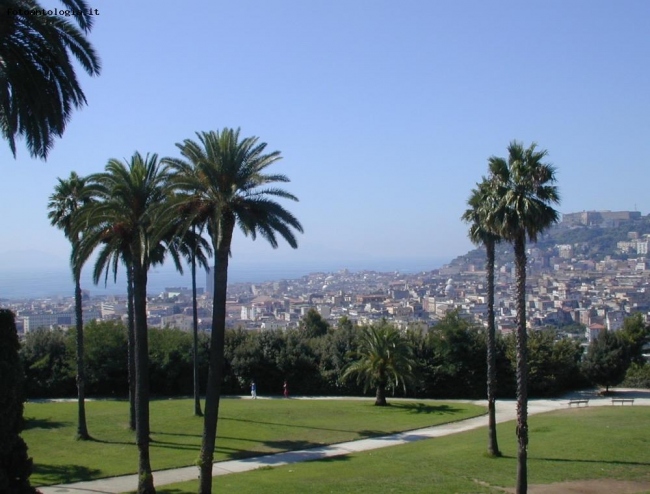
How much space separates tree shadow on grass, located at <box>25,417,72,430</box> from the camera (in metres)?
Result: 30.1

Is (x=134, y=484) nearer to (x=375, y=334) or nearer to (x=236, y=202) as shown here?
(x=236, y=202)

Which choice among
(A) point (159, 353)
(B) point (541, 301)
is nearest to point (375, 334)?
(A) point (159, 353)

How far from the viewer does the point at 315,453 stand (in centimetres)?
2659

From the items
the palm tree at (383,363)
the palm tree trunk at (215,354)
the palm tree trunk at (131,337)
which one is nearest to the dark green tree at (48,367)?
the palm tree trunk at (131,337)

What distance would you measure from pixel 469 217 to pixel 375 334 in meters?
16.4

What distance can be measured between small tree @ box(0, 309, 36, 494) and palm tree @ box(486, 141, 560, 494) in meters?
13.4

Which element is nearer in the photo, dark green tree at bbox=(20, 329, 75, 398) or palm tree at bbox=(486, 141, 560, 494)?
palm tree at bbox=(486, 141, 560, 494)

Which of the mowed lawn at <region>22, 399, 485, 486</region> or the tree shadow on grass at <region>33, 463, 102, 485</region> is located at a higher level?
the tree shadow on grass at <region>33, 463, 102, 485</region>

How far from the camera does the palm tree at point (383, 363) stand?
3956cm

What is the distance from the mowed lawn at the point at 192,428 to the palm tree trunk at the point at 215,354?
17.9 feet

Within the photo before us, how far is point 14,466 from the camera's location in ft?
47.8

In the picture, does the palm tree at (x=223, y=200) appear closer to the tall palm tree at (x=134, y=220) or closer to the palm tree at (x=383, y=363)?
the tall palm tree at (x=134, y=220)

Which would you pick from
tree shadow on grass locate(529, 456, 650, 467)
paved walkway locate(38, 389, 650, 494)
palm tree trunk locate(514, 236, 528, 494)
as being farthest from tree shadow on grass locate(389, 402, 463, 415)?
palm tree trunk locate(514, 236, 528, 494)

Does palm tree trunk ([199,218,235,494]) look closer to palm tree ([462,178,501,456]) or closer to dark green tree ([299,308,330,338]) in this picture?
palm tree ([462,178,501,456])
